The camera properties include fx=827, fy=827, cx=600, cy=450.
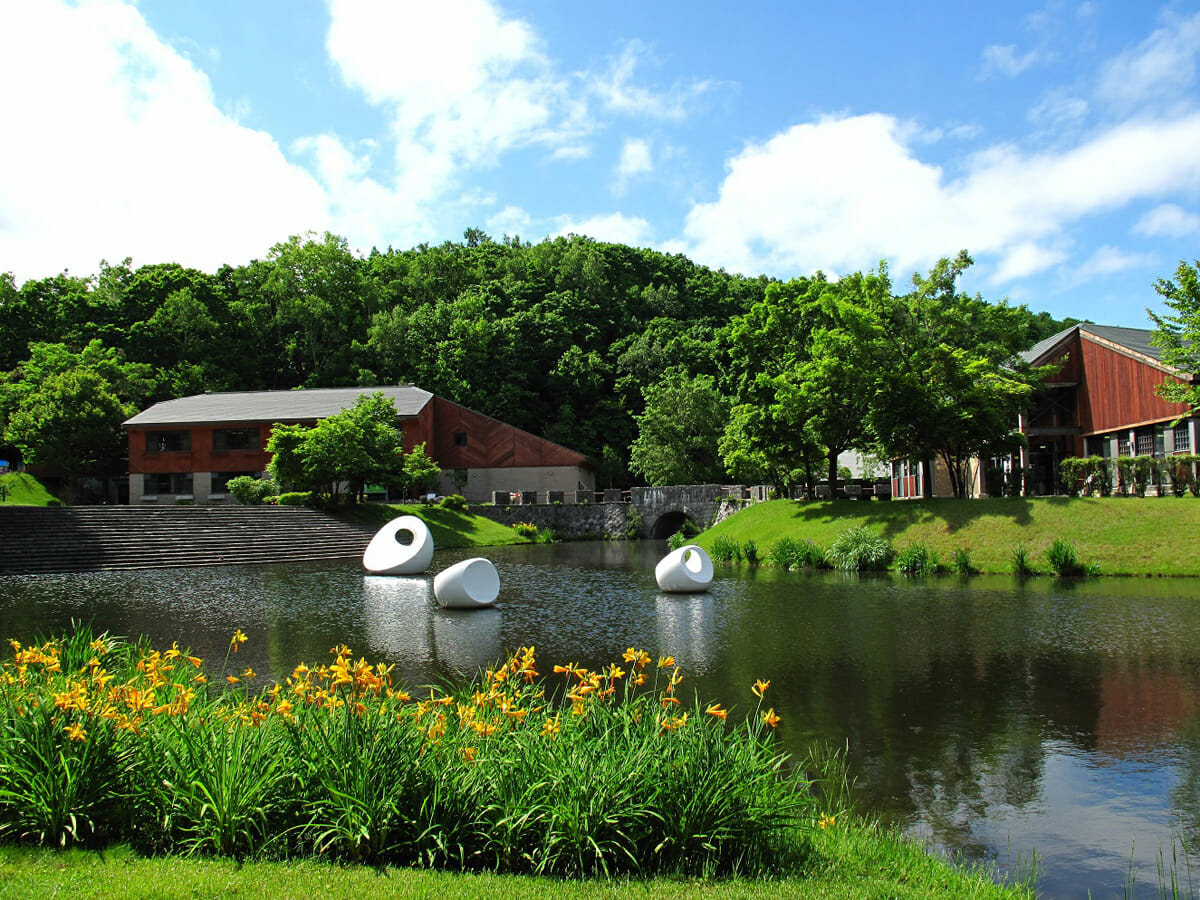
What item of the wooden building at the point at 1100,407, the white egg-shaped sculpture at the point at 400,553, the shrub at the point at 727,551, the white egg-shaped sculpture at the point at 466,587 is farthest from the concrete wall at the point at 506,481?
the white egg-shaped sculpture at the point at 466,587

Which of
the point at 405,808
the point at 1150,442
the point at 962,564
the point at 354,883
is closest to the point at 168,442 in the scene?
the point at 962,564

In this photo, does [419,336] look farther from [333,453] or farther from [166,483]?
[333,453]

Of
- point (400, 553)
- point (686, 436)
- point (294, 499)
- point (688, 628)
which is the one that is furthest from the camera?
point (686, 436)

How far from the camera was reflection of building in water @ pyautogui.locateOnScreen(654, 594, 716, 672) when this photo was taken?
13.7 m

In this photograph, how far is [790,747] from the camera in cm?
891

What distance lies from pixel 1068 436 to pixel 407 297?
224 ft

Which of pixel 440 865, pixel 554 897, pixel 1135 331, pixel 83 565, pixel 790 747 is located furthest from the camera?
pixel 1135 331

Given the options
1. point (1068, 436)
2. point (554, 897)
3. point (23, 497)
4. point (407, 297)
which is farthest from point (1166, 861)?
point (407, 297)

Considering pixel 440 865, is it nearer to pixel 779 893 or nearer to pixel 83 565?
pixel 779 893

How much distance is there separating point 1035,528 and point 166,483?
5438 cm

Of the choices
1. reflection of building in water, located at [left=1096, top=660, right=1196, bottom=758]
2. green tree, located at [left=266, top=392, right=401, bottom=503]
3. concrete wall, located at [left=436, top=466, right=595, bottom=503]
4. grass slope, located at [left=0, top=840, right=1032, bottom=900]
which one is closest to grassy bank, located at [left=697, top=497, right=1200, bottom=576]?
reflection of building in water, located at [left=1096, top=660, right=1196, bottom=758]

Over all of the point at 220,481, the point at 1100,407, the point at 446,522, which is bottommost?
the point at 446,522

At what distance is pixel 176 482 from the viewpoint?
58.0 m

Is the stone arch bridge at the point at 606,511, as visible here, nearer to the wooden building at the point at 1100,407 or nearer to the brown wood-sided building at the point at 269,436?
the brown wood-sided building at the point at 269,436
